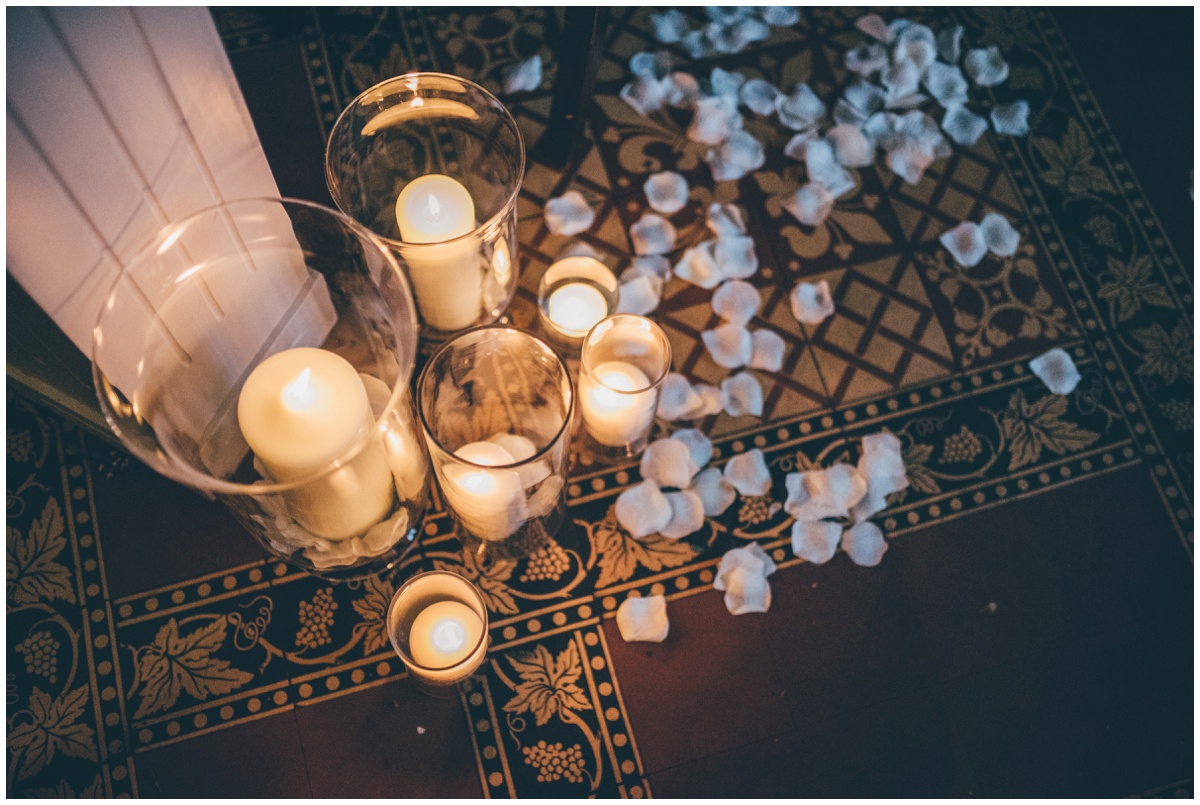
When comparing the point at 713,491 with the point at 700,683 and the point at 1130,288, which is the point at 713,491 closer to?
the point at 700,683

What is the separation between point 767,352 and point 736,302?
0.25ft

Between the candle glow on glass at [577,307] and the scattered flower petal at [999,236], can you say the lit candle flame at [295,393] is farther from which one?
the scattered flower petal at [999,236]

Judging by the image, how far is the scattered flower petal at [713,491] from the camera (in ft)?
3.04

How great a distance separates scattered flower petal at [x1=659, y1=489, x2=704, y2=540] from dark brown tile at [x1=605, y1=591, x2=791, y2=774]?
8cm

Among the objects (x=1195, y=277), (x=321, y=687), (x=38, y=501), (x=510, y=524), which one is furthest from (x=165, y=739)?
(x=1195, y=277)

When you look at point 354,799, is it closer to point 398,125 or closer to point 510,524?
point 510,524

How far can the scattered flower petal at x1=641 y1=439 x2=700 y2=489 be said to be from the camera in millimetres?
929

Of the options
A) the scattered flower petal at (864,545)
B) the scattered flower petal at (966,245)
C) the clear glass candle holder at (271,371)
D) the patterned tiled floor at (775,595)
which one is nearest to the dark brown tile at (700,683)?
the patterned tiled floor at (775,595)

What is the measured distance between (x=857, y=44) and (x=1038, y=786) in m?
1.02

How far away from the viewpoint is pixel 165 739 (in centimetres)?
82

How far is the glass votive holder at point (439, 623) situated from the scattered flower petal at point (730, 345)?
16.6 inches

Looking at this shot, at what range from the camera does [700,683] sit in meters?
0.87

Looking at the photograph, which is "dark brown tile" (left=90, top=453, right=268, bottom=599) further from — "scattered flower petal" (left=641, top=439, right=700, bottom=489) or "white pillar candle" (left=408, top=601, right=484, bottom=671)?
"scattered flower petal" (left=641, top=439, right=700, bottom=489)

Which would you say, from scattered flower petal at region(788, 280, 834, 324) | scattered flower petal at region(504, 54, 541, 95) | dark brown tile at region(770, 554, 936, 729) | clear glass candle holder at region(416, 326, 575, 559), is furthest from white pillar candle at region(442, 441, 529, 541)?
scattered flower petal at region(504, 54, 541, 95)
